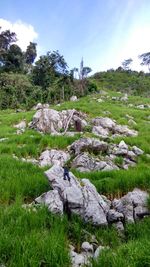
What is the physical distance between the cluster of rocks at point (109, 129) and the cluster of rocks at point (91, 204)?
27.3 ft

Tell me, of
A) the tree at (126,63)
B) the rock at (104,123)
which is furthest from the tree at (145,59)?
the rock at (104,123)

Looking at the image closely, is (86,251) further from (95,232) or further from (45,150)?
(45,150)

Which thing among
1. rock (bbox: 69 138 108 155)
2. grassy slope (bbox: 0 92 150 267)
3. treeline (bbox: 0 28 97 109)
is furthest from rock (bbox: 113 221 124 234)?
treeline (bbox: 0 28 97 109)

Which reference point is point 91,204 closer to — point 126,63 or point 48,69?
point 48,69

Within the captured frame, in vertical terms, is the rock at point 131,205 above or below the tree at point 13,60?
below

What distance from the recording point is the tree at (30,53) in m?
60.0

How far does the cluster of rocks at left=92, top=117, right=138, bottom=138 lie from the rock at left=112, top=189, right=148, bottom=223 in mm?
8255

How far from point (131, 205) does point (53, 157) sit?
4.71m

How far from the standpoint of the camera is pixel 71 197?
564cm

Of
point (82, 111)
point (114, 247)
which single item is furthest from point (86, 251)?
point (82, 111)

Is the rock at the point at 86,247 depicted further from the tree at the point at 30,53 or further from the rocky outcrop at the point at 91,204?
the tree at the point at 30,53

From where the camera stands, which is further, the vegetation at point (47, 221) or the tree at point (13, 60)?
the tree at point (13, 60)

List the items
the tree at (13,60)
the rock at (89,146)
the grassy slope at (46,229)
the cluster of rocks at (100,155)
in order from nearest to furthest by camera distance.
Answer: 1. the grassy slope at (46,229)
2. the cluster of rocks at (100,155)
3. the rock at (89,146)
4. the tree at (13,60)

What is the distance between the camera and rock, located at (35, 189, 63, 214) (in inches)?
213
